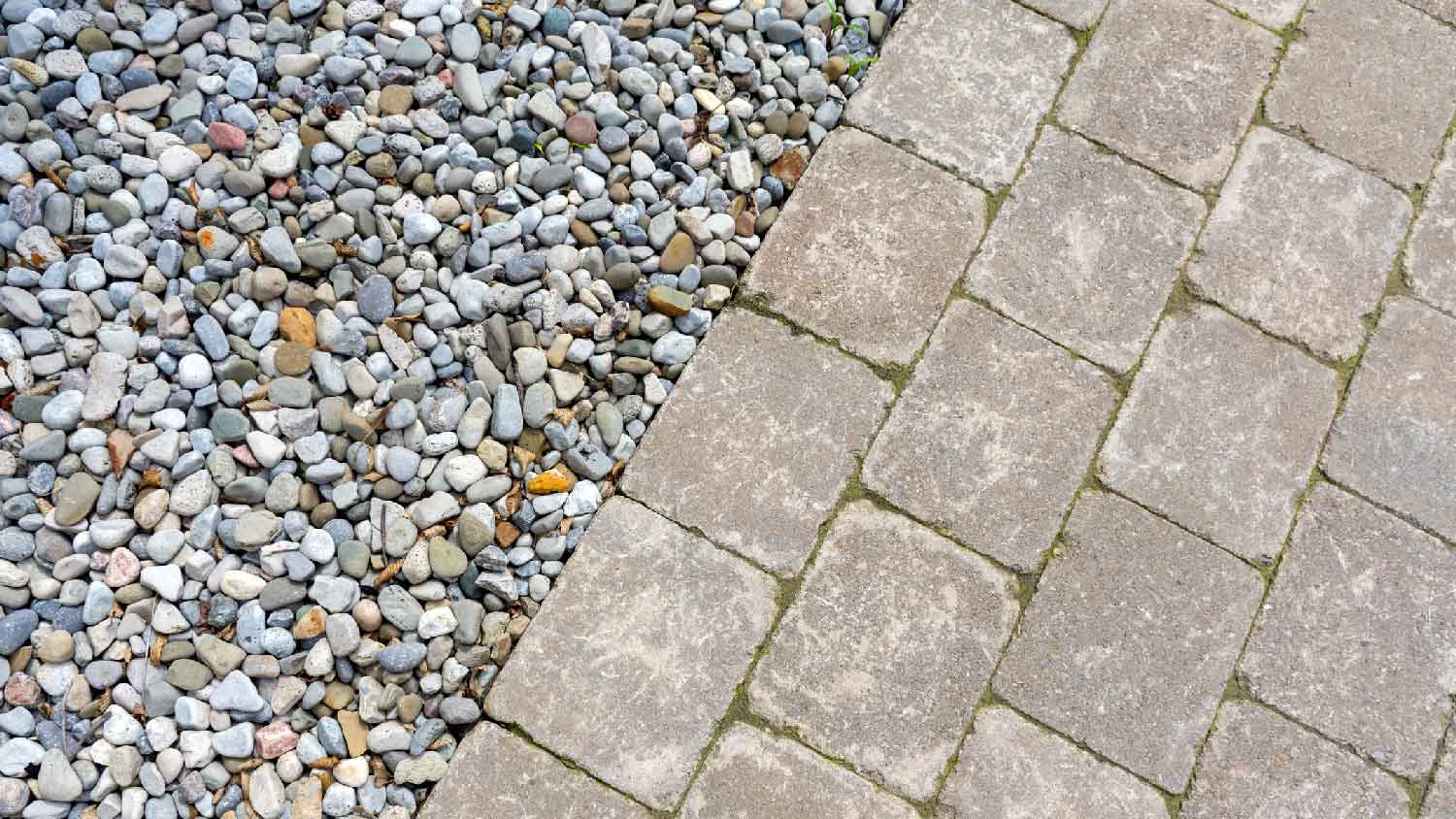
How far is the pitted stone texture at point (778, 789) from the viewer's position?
2.10m

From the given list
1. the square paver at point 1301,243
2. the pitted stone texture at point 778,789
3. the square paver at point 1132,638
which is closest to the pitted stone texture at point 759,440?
the pitted stone texture at point 778,789

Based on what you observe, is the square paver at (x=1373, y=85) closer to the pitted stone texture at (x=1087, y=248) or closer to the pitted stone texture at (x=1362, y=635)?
the pitted stone texture at (x=1087, y=248)

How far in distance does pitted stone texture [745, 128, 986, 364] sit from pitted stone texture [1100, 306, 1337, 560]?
46 centimetres

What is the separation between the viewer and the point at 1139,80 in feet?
8.91

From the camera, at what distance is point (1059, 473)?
235cm

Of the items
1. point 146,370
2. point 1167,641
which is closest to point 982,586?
point 1167,641

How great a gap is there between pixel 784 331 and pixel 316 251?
3.09 ft

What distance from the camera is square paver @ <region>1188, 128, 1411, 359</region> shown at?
8.22 feet

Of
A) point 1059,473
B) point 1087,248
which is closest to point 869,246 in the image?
point 1087,248

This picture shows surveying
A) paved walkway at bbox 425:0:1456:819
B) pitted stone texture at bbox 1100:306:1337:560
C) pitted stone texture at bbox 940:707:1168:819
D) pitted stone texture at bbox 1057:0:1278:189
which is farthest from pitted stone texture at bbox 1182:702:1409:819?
pitted stone texture at bbox 1057:0:1278:189

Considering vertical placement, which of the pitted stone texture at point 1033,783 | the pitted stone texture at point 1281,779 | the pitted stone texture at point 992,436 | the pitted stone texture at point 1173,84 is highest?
the pitted stone texture at point 1173,84

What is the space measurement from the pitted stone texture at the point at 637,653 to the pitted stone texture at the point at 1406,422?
1.21 metres

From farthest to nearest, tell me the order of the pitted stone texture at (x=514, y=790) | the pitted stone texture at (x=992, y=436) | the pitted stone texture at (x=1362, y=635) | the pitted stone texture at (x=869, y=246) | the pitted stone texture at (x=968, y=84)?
the pitted stone texture at (x=968, y=84) → the pitted stone texture at (x=869, y=246) → the pitted stone texture at (x=992, y=436) → the pitted stone texture at (x=1362, y=635) → the pitted stone texture at (x=514, y=790)

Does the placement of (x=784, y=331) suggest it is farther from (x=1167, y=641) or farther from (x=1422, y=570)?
(x=1422, y=570)
